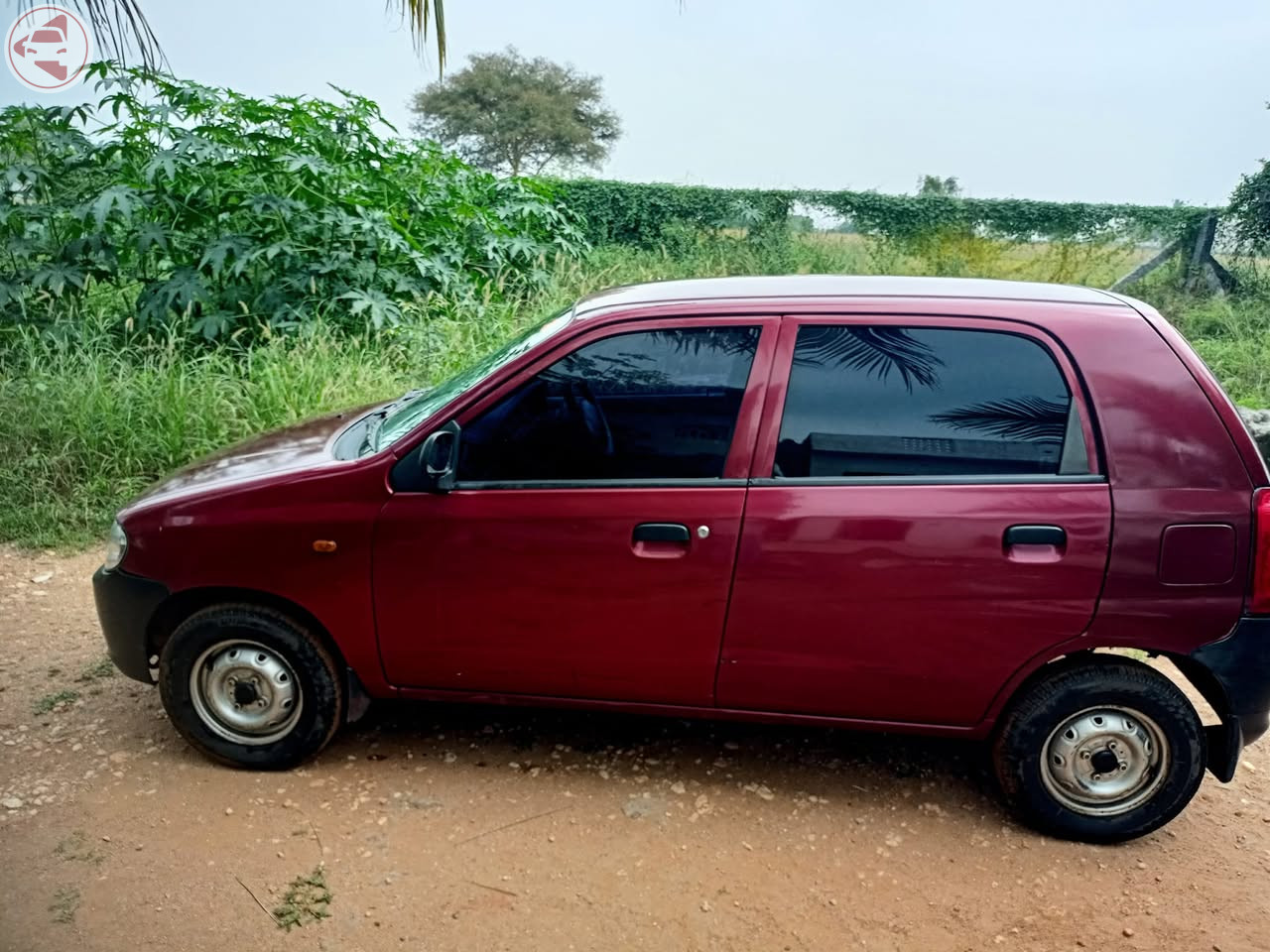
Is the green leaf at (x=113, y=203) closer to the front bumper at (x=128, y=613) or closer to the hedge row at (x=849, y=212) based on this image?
the front bumper at (x=128, y=613)

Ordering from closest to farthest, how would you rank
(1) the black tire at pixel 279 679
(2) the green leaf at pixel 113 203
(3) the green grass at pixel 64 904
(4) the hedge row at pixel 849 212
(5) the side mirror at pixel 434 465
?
(3) the green grass at pixel 64 904 < (5) the side mirror at pixel 434 465 < (1) the black tire at pixel 279 679 < (2) the green leaf at pixel 113 203 < (4) the hedge row at pixel 849 212

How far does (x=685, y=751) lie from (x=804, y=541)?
1.12m

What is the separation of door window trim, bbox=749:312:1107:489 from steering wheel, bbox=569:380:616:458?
18.7 inches

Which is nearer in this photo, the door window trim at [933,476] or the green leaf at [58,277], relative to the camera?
the door window trim at [933,476]

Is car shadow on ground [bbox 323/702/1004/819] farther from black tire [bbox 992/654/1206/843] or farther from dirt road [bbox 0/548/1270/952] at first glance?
black tire [bbox 992/654/1206/843]

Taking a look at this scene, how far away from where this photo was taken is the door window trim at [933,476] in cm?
293

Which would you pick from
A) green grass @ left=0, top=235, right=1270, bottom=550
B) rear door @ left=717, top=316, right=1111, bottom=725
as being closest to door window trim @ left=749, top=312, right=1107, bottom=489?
rear door @ left=717, top=316, right=1111, bottom=725

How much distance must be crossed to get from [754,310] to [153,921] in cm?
250

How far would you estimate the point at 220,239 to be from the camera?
7445 millimetres

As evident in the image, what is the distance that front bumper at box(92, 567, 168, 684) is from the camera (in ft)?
11.1

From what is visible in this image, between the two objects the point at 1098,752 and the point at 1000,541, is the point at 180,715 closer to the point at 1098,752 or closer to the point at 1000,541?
the point at 1000,541

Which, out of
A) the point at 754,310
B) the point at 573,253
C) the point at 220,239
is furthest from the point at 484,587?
the point at 573,253

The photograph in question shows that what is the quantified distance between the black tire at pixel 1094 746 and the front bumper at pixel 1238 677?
0.09 metres

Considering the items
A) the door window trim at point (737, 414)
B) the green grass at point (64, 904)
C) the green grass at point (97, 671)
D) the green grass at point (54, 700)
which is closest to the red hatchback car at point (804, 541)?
the door window trim at point (737, 414)
